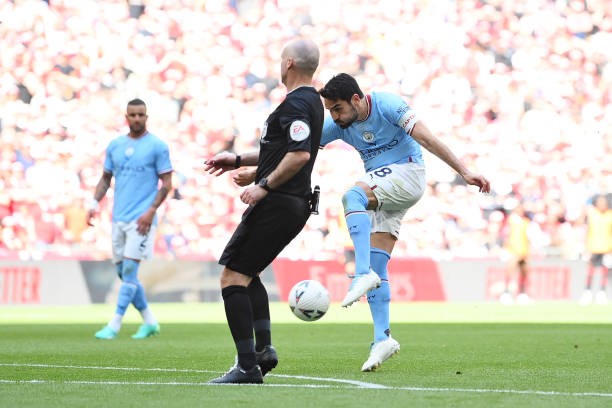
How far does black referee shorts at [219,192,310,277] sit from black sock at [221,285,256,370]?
0.43ft

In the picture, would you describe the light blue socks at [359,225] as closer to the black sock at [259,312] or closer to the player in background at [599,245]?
the black sock at [259,312]

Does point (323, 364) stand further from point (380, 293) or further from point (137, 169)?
point (137, 169)

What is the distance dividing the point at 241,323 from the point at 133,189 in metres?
5.82

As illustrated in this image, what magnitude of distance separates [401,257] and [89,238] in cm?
607

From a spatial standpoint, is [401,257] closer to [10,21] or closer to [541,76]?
[541,76]

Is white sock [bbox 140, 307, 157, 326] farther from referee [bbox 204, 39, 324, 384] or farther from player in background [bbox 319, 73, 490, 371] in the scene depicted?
referee [bbox 204, 39, 324, 384]

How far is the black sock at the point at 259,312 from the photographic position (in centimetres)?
742

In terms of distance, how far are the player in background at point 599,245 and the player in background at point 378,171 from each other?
16811 millimetres

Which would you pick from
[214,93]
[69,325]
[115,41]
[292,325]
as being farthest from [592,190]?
[69,325]

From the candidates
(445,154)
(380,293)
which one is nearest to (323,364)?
(380,293)

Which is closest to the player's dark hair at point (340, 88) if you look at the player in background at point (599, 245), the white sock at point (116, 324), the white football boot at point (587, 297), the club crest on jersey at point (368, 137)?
the club crest on jersey at point (368, 137)

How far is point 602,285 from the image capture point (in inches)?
979

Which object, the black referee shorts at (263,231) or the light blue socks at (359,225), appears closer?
the black referee shorts at (263,231)

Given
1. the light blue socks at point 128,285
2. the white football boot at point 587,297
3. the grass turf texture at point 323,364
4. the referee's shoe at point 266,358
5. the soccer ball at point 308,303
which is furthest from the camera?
the white football boot at point 587,297
